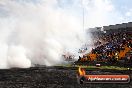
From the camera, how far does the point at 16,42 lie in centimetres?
7012

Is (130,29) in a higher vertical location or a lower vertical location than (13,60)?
higher

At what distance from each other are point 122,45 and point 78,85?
1194 inches

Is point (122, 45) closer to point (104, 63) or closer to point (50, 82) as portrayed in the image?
→ point (104, 63)

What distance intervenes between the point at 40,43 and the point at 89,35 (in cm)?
2111

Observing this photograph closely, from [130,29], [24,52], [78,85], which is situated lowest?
[78,85]

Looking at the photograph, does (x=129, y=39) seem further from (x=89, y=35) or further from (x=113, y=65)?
(x=89, y=35)

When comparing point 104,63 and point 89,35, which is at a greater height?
point 89,35

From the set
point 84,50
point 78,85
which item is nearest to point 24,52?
point 84,50

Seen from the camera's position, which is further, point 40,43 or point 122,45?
point 40,43

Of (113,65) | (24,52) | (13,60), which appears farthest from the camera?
(24,52)

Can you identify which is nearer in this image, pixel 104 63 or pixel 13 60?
pixel 104 63

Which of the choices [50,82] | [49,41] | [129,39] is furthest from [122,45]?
[50,82]

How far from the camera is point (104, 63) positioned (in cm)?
5612

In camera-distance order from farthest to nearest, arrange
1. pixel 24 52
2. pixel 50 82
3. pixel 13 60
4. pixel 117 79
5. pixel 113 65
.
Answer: pixel 24 52
pixel 13 60
pixel 113 65
pixel 50 82
pixel 117 79
